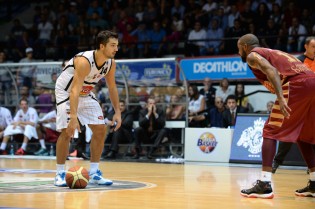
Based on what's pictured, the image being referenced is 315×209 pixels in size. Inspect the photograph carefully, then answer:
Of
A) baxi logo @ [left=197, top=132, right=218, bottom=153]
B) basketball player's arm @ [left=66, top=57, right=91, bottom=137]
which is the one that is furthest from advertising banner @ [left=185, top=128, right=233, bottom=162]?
basketball player's arm @ [left=66, top=57, right=91, bottom=137]

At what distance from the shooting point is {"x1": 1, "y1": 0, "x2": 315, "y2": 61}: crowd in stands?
750 inches

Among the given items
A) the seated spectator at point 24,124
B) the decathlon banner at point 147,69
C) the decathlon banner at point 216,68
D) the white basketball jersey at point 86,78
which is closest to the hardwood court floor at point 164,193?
the white basketball jersey at point 86,78

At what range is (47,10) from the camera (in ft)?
82.7

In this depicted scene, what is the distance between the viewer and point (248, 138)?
50.7 ft

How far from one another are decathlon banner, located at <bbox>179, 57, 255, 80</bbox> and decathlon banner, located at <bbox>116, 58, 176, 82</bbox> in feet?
3.71

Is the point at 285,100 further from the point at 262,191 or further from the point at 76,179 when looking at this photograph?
the point at 76,179

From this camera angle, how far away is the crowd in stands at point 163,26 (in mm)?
19047

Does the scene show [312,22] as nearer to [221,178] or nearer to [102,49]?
[221,178]

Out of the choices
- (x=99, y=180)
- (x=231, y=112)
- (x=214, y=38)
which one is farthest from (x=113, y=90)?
(x=214, y=38)

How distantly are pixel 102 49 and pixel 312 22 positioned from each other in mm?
10700

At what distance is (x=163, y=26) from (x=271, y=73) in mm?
14065

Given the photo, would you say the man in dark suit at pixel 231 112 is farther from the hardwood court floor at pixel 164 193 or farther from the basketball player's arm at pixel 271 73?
the basketball player's arm at pixel 271 73

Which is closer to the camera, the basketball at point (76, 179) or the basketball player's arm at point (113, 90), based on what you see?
the basketball at point (76, 179)

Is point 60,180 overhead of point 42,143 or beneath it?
overhead
